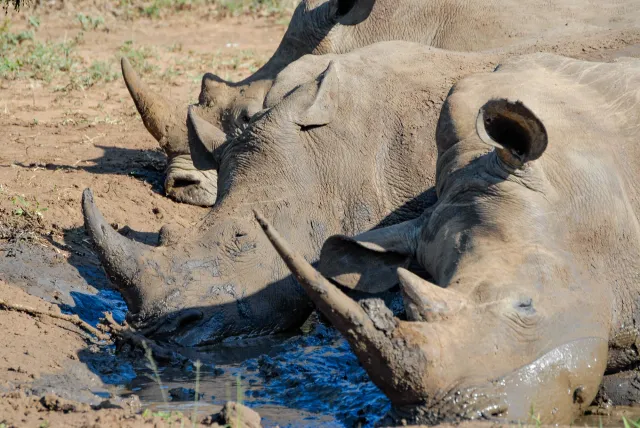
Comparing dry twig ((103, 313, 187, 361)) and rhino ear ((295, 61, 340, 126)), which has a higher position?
rhino ear ((295, 61, 340, 126))

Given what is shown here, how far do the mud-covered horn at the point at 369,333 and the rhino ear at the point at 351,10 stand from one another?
4.87 meters

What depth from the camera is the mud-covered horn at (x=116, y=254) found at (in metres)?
Answer: 6.90

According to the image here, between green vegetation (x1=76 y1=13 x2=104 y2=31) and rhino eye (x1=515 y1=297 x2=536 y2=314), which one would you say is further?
green vegetation (x1=76 y1=13 x2=104 y2=31)

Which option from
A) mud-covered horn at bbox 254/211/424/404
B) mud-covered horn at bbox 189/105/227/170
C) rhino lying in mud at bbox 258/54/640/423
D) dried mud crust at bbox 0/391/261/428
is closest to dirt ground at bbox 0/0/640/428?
dried mud crust at bbox 0/391/261/428

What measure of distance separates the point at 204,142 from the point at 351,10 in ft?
7.01

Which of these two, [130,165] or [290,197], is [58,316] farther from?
[130,165]

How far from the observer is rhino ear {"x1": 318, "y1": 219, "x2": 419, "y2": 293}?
19.2 ft

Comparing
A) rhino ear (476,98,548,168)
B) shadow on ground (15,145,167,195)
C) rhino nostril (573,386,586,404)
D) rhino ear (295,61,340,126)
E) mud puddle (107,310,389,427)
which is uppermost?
rhino ear (476,98,548,168)

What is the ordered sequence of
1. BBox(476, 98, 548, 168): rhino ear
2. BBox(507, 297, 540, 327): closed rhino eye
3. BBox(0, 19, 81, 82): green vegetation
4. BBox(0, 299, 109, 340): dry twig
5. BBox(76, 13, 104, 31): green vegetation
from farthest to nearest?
1. BBox(76, 13, 104, 31): green vegetation
2. BBox(0, 19, 81, 82): green vegetation
3. BBox(0, 299, 109, 340): dry twig
4. BBox(476, 98, 548, 168): rhino ear
5. BBox(507, 297, 540, 327): closed rhino eye

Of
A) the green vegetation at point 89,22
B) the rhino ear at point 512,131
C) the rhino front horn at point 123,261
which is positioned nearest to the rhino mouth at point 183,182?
the rhino front horn at point 123,261

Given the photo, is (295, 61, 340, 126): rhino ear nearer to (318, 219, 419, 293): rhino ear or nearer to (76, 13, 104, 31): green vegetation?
(318, 219, 419, 293): rhino ear

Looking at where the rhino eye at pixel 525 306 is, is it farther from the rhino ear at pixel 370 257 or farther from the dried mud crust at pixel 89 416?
the dried mud crust at pixel 89 416

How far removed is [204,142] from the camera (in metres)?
7.76

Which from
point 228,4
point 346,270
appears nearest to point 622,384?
point 346,270
